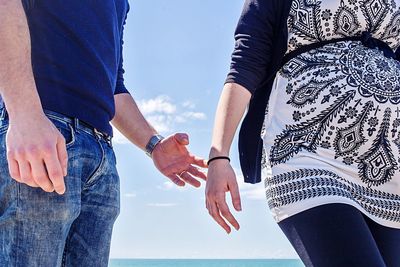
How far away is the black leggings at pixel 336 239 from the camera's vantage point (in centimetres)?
256

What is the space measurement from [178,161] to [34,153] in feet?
4.79

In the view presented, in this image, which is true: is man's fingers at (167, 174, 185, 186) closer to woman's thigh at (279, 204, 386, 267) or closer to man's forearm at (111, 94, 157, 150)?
man's forearm at (111, 94, 157, 150)

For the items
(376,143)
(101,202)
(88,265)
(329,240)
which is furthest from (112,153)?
(376,143)

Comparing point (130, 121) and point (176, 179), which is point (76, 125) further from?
point (176, 179)

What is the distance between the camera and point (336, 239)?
2.61 m

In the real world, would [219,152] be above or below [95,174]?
above

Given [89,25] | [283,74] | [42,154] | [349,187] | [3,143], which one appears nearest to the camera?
[42,154]

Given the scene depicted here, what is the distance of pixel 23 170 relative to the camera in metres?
2.00

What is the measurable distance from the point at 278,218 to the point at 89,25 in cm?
111

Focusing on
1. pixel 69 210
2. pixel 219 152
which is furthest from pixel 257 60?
pixel 69 210

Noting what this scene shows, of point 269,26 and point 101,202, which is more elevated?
point 269,26

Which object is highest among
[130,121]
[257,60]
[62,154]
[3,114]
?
[257,60]

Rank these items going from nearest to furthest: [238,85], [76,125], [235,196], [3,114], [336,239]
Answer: [3,114], [76,125], [336,239], [235,196], [238,85]

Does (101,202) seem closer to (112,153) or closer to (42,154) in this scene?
(112,153)
